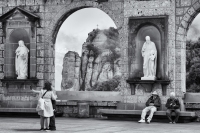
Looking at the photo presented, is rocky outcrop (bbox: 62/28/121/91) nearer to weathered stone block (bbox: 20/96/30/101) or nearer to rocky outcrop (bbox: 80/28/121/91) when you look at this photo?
rocky outcrop (bbox: 80/28/121/91)

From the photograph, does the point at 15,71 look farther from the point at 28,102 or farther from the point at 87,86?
the point at 87,86

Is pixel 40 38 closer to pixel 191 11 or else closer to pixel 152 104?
pixel 152 104

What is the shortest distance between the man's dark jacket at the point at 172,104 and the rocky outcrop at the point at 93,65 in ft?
260

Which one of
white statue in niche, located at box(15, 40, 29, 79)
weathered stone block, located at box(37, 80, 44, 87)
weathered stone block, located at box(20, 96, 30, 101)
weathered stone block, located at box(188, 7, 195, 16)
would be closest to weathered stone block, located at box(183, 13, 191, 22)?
weathered stone block, located at box(188, 7, 195, 16)

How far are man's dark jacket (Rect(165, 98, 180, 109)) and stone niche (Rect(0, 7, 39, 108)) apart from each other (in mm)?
5864

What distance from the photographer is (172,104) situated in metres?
17.1

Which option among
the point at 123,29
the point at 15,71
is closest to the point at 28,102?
the point at 15,71

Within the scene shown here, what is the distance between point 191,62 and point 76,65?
36.4 meters

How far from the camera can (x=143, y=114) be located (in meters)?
17.3

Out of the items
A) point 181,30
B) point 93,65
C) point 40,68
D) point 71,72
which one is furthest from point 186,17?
point 71,72

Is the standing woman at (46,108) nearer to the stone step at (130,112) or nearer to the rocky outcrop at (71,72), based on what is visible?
the stone step at (130,112)

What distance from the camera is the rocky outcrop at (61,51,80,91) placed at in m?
96.9

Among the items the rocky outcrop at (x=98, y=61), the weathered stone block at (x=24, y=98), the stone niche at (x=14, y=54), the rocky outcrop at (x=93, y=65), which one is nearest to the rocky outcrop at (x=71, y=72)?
the rocky outcrop at (x=93, y=65)

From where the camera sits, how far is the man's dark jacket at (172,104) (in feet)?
56.1
